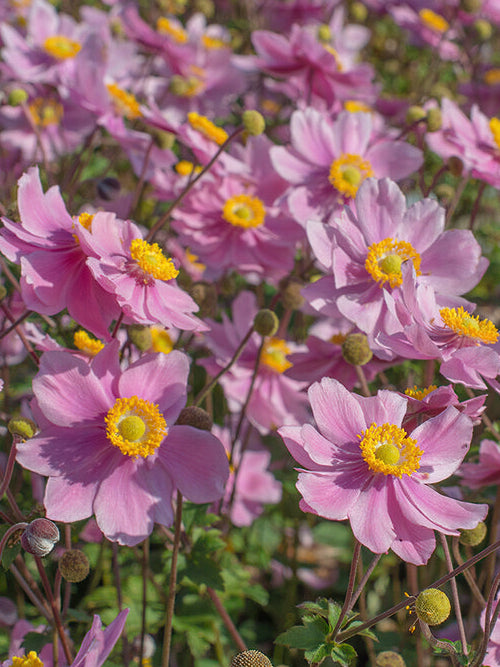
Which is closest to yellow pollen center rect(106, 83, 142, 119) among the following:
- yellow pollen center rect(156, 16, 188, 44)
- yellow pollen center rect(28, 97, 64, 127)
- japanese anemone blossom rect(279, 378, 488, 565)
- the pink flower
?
yellow pollen center rect(28, 97, 64, 127)

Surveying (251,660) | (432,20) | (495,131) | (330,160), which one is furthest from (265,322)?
(432,20)

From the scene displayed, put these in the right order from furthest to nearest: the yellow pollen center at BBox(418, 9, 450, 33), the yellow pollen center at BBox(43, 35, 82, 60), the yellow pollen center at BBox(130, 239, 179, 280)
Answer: the yellow pollen center at BBox(418, 9, 450, 33) → the yellow pollen center at BBox(43, 35, 82, 60) → the yellow pollen center at BBox(130, 239, 179, 280)

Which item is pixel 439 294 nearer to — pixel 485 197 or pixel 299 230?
pixel 299 230

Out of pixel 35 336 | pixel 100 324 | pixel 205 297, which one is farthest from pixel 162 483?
pixel 205 297

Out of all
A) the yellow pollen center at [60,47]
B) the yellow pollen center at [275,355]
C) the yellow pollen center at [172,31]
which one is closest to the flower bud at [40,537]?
the yellow pollen center at [275,355]

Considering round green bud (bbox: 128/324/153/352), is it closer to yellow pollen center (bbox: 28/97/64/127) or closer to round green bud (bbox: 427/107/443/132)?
round green bud (bbox: 427/107/443/132)

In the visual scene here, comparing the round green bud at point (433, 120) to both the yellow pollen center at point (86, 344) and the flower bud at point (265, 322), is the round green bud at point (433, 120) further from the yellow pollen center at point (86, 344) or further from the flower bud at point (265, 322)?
the yellow pollen center at point (86, 344)
